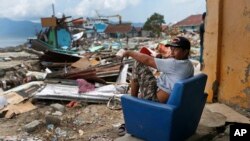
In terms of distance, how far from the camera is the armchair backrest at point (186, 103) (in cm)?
335

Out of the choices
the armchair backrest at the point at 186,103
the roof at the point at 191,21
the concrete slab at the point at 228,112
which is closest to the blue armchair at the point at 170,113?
the armchair backrest at the point at 186,103

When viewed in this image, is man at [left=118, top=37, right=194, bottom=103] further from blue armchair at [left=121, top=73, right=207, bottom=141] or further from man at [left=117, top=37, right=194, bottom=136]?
blue armchair at [left=121, top=73, right=207, bottom=141]

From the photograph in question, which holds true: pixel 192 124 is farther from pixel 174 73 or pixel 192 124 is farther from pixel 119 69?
pixel 119 69

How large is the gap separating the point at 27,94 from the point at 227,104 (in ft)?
15.7

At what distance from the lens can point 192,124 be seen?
158 inches

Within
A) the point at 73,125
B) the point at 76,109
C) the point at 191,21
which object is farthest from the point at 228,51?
the point at 191,21

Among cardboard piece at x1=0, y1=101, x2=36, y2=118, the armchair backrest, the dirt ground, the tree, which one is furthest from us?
the tree

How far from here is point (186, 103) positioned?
3527mm

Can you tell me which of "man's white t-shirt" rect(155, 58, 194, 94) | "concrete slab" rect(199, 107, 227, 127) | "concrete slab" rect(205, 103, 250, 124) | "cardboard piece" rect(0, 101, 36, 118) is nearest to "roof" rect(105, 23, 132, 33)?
"cardboard piece" rect(0, 101, 36, 118)

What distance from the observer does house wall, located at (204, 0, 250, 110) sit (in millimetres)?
4805

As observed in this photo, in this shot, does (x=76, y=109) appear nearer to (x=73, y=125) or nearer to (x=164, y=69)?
(x=73, y=125)

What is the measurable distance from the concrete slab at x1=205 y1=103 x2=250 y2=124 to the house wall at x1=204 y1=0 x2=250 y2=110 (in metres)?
0.14

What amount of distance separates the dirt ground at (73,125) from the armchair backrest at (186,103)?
1.38m

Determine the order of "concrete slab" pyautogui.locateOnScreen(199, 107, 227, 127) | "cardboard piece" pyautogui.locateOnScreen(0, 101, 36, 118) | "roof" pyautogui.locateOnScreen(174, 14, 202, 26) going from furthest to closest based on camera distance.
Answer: "roof" pyautogui.locateOnScreen(174, 14, 202, 26) < "cardboard piece" pyautogui.locateOnScreen(0, 101, 36, 118) < "concrete slab" pyautogui.locateOnScreen(199, 107, 227, 127)
